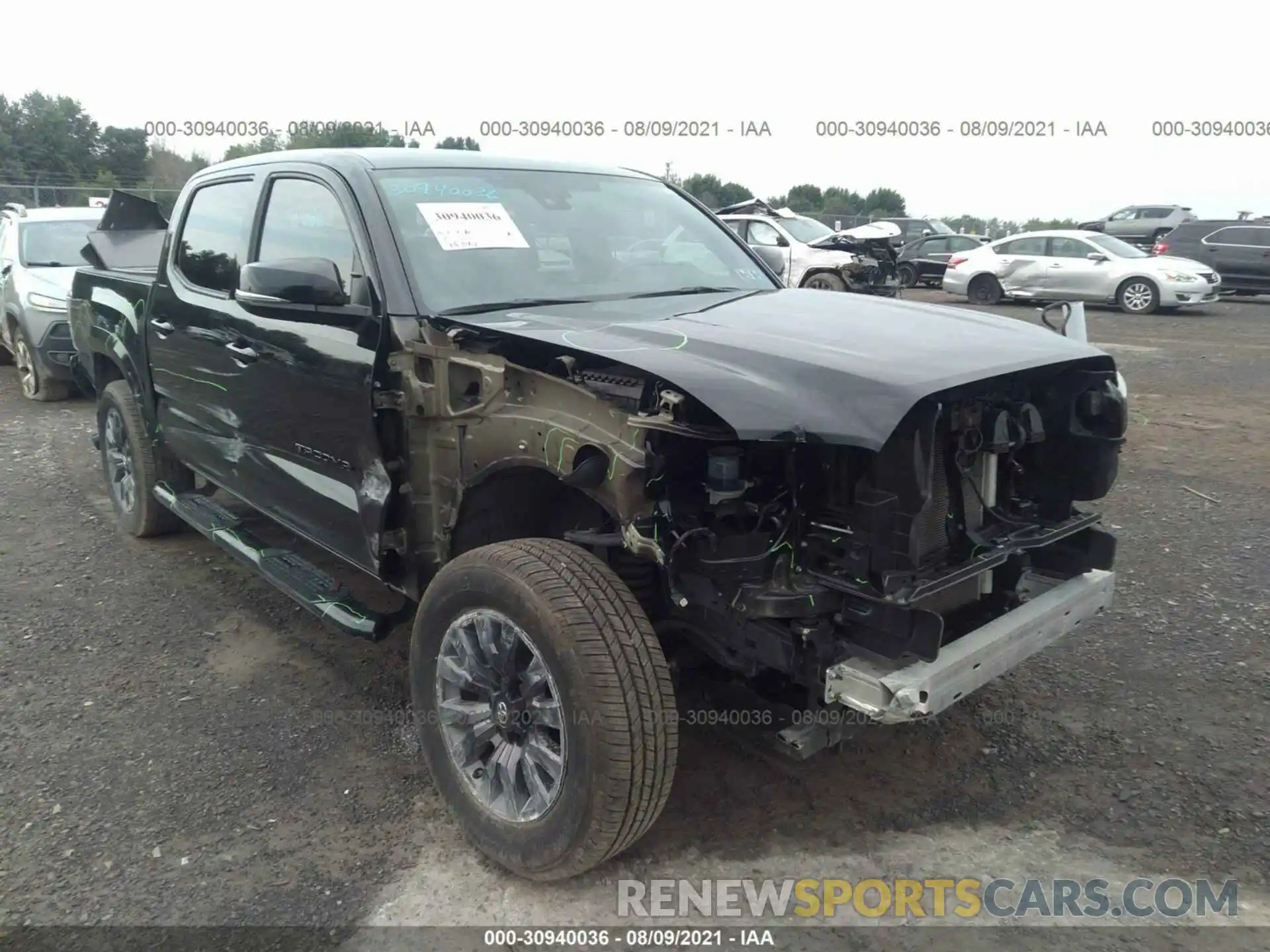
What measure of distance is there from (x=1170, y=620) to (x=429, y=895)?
343cm

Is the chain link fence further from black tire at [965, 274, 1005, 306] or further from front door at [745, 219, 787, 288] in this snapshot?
black tire at [965, 274, 1005, 306]

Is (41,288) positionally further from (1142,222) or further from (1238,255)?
(1142,222)

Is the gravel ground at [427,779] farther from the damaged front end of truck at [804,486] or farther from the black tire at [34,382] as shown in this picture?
the black tire at [34,382]

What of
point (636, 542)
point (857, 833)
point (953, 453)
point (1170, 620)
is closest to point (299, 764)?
point (636, 542)

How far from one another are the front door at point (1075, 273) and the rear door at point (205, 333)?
53.7ft

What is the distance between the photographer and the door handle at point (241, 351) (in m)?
3.96

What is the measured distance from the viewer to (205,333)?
4.36 metres

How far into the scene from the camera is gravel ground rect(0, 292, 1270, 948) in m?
2.80

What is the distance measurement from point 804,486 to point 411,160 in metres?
2.07

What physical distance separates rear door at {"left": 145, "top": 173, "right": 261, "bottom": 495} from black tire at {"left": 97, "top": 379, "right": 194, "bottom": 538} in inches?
14.4

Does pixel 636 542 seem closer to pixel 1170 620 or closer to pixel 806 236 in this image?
pixel 1170 620

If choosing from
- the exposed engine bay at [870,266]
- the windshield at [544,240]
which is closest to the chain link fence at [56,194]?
the exposed engine bay at [870,266]

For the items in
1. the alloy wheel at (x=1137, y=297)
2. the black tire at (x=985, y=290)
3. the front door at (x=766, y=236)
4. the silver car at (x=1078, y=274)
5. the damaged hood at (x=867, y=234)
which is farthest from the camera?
the black tire at (x=985, y=290)

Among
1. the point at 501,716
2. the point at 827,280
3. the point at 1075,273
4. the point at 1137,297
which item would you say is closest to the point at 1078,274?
the point at 1075,273
